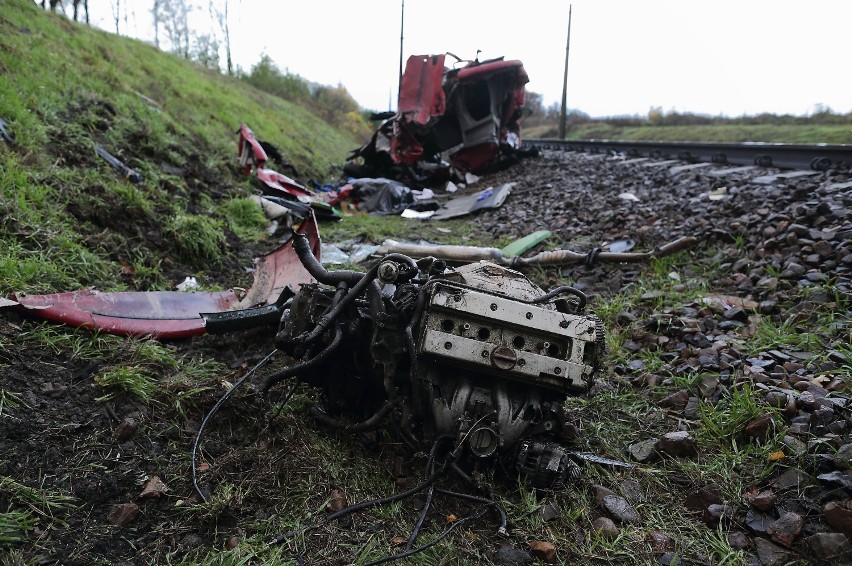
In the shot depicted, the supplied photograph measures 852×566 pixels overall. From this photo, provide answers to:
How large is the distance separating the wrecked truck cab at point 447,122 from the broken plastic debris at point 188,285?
592 cm

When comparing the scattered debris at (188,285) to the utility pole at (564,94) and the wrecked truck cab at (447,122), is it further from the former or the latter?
the utility pole at (564,94)

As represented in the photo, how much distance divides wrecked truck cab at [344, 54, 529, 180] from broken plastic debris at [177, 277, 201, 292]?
19.4ft

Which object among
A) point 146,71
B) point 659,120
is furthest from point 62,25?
point 659,120

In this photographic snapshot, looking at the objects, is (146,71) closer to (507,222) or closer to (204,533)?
(507,222)

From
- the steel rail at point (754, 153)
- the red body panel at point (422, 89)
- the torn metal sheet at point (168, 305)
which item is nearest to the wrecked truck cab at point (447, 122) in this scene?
the red body panel at point (422, 89)

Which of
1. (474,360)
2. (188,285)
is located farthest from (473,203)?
(474,360)

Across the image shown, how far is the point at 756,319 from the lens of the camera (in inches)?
122

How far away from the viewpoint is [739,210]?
4562 mm

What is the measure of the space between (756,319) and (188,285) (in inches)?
143

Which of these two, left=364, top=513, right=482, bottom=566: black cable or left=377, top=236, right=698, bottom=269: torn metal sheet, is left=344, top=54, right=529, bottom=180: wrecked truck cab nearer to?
left=377, top=236, right=698, bottom=269: torn metal sheet

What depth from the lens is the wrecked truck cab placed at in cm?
913

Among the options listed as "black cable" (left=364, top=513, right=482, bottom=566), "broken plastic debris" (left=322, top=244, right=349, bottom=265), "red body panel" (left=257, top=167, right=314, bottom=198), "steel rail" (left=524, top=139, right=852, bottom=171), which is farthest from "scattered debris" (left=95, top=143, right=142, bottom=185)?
"steel rail" (left=524, top=139, right=852, bottom=171)

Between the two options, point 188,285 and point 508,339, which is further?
point 188,285

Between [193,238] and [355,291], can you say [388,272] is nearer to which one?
[355,291]
